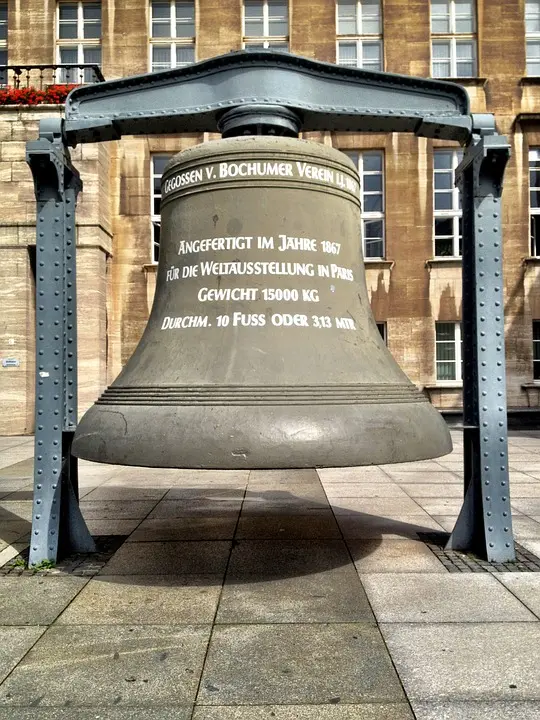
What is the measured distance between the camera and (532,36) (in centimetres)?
1777

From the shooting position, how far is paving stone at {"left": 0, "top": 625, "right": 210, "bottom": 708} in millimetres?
2740

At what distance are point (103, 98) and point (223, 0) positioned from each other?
48.2ft

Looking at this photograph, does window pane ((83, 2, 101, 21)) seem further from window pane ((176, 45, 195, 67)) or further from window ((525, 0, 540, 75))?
window ((525, 0, 540, 75))

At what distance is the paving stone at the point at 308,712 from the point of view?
257 cm

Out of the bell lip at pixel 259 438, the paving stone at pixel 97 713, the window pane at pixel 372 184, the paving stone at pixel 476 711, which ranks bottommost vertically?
the paving stone at pixel 476 711

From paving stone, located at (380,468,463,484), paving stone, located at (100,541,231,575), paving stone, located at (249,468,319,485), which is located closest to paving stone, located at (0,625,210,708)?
paving stone, located at (100,541,231,575)

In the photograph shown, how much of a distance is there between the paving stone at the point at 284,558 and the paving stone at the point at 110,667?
1027 millimetres

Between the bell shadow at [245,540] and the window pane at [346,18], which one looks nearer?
the bell shadow at [245,540]

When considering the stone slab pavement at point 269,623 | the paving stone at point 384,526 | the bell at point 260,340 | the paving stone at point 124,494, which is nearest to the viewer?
the stone slab pavement at point 269,623

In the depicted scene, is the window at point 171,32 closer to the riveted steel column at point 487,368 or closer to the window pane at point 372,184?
the window pane at point 372,184

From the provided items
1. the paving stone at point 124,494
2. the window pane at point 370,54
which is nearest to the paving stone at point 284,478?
the paving stone at point 124,494

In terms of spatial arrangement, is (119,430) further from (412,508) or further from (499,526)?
(412,508)

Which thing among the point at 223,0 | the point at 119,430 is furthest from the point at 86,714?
the point at 223,0

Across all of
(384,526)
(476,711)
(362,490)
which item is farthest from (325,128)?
(362,490)
